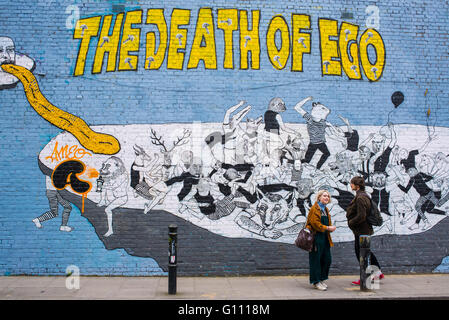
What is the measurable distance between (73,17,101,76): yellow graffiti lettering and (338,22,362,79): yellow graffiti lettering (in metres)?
5.08

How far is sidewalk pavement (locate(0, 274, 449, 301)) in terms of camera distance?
6594mm

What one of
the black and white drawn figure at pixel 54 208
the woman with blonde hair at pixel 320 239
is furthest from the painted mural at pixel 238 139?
the woman with blonde hair at pixel 320 239

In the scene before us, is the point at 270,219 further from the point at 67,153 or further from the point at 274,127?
the point at 67,153

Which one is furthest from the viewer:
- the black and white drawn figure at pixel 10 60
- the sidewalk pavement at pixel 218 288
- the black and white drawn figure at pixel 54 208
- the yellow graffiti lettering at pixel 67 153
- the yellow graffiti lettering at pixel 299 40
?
the yellow graffiti lettering at pixel 299 40

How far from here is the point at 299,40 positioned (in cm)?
877

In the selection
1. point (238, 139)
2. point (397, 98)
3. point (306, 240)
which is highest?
point (397, 98)

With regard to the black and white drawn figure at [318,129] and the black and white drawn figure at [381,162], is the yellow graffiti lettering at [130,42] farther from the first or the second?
the black and white drawn figure at [381,162]

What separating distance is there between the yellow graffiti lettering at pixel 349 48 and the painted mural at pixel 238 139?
0.07 feet

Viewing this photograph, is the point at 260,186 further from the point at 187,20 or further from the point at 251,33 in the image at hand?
the point at 187,20

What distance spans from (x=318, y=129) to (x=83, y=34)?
5176mm

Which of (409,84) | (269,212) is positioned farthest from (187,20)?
(409,84)

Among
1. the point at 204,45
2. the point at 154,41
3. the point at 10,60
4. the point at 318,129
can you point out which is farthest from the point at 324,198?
the point at 10,60

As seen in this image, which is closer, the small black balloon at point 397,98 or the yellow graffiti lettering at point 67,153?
the yellow graffiti lettering at point 67,153

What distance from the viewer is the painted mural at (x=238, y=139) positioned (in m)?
8.30
